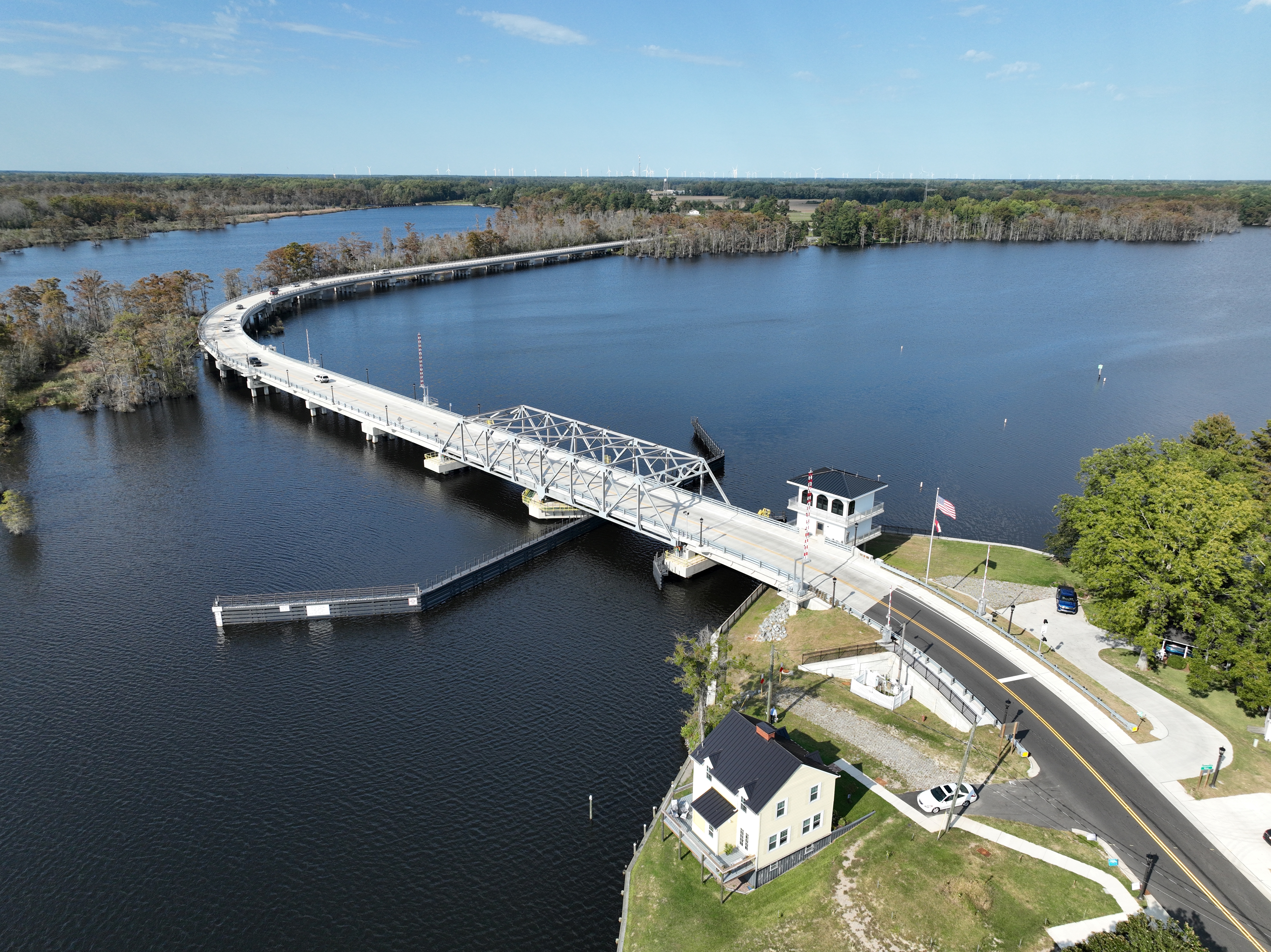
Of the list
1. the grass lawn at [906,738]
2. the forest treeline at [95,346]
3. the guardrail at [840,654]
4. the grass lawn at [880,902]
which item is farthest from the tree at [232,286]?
the grass lawn at [880,902]

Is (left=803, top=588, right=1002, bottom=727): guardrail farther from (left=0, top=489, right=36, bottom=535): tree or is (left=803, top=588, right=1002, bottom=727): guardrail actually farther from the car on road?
(left=0, top=489, right=36, bottom=535): tree

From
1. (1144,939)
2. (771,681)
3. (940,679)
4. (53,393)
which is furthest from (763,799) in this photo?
(53,393)

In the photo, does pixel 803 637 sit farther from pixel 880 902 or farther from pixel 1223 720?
pixel 1223 720

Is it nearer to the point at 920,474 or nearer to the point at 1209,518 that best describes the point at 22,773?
the point at 1209,518

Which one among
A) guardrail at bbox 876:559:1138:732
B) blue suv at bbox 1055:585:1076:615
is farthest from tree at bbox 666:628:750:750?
blue suv at bbox 1055:585:1076:615

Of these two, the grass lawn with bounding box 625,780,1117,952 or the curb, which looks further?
the curb
